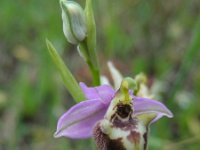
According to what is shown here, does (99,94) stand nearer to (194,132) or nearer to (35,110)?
(194,132)

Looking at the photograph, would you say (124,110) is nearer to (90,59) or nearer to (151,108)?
(151,108)

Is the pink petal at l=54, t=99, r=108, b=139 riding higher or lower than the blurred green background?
higher

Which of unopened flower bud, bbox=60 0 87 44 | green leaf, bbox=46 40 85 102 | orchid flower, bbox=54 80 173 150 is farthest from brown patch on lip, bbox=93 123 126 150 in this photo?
unopened flower bud, bbox=60 0 87 44

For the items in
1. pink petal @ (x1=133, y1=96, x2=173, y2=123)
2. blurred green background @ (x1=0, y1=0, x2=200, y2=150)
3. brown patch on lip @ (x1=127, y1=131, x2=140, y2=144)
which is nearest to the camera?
brown patch on lip @ (x1=127, y1=131, x2=140, y2=144)

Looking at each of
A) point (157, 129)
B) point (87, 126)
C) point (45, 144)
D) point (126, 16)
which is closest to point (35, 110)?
point (45, 144)

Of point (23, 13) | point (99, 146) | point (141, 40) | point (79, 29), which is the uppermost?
point (79, 29)

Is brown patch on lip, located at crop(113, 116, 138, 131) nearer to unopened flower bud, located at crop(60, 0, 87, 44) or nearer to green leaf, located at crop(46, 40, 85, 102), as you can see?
green leaf, located at crop(46, 40, 85, 102)

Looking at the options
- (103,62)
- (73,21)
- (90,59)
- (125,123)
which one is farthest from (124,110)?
(103,62)
